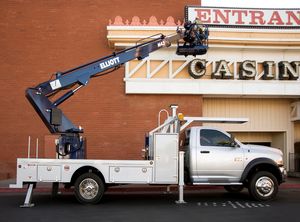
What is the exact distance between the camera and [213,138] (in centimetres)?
1327

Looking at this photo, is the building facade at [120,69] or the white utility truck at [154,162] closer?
the white utility truck at [154,162]

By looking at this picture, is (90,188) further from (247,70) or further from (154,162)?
(247,70)

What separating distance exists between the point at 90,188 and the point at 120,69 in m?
7.56

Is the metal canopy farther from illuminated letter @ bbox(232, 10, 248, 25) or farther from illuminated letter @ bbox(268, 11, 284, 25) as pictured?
illuminated letter @ bbox(268, 11, 284, 25)

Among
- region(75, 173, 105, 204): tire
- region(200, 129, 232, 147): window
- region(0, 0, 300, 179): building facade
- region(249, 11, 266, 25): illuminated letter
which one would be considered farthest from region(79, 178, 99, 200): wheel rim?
region(249, 11, 266, 25): illuminated letter

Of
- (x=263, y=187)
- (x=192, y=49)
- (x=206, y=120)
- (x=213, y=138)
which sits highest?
(x=192, y=49)

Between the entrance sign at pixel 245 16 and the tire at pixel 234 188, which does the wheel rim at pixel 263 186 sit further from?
the entrance sign at pixel 245 16

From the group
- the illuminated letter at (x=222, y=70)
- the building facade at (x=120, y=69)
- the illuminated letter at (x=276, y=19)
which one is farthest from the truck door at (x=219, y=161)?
the illuminated letter at (x=276, y=19)

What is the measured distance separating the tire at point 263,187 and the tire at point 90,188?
422cm

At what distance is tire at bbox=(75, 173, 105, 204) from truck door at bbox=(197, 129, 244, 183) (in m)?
2.78

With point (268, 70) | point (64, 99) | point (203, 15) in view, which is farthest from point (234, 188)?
point (203, 15)

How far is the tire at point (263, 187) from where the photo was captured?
42.7 feet

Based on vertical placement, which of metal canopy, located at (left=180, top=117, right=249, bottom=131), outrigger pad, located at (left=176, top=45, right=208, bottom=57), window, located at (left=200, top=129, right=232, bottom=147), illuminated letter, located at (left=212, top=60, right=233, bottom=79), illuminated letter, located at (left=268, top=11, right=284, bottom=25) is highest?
illuminated letter, located at (left=268, top=11, right=284, bottom=25)

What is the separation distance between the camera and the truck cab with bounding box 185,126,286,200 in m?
13.0
